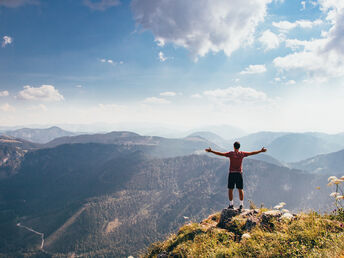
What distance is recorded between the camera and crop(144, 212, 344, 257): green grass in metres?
6.52

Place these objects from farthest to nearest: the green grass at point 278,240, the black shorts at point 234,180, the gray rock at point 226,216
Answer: the black shorts at point 234,180 → the gray rock at point 226,216 → the green grass at point 278,240

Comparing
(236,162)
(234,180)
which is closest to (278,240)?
(234,180)

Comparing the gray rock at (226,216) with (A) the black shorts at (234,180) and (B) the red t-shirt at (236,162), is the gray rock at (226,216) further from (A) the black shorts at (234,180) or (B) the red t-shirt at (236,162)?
(B) the red t-shirt at (236,162)

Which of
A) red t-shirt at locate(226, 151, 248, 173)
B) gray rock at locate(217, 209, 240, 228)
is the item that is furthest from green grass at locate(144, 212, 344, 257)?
red t-shirt at locate(226, 151, 248, 173)

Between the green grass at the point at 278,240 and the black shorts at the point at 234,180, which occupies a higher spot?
the black shorts at the point at 234,180

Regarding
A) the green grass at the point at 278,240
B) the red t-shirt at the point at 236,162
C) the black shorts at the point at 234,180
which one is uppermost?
the red t-shirt at the point at 236,162

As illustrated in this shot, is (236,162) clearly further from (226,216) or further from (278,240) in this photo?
(278,240)

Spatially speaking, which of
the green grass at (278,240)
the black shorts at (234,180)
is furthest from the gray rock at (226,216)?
the black shorts at (234,180)

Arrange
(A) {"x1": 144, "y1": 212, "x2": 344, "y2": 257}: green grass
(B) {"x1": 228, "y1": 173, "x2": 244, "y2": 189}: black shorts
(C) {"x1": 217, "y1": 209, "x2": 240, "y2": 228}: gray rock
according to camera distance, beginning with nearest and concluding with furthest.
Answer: (A) {"x1": 144, "y1": 212, "x2": 344, "y2": 257}: green grass
(C) {"x1": 217, "y1": 209, "x2": 240, "y2": 228}: gray rock
(B) {"x1": 228, "y1": 173, "x2": 244, "y2": 189}: black shorts

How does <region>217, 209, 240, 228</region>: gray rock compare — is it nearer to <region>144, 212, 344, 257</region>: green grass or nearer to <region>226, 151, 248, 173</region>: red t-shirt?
<region>144, 212, 344, 257</region>: green grass

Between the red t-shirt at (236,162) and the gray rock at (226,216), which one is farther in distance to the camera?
the red t-shirt at (236,162)

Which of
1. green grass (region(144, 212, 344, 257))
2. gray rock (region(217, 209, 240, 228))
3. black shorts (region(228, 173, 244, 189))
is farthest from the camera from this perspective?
black shorts (region(228, 173, 244, 189))

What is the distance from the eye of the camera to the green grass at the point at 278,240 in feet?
21.4

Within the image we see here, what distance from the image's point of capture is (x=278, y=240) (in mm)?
7461
